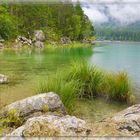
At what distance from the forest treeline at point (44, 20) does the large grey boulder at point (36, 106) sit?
4283 cm

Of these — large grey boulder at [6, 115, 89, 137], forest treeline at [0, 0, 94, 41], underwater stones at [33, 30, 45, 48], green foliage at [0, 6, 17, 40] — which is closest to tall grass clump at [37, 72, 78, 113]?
large grey boulder at [6, 115, 89, 137]

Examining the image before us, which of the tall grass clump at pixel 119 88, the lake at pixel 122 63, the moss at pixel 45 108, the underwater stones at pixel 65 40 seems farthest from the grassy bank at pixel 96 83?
the underwater stones at pixel 65 40

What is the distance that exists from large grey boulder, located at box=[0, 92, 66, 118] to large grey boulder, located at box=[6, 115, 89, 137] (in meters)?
2.39

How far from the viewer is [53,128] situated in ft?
13.6

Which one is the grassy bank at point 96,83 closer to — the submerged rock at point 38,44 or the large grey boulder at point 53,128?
the large grey boulder at point 53,128

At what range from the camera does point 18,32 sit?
57.2 metres

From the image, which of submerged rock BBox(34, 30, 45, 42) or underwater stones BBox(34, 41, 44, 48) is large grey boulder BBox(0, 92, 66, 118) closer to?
underwater stones BBox(34, 41, 44, 48)

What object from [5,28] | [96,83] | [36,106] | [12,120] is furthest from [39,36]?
[12,120]

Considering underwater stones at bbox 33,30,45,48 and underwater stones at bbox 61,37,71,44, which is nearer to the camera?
underwater stones at bbox 33,30,45,48

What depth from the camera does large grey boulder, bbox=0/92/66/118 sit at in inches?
264

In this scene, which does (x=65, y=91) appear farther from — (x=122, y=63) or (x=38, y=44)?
(x=38, y=44)

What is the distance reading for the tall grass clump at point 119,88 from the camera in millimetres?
9875

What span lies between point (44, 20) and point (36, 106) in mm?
62731

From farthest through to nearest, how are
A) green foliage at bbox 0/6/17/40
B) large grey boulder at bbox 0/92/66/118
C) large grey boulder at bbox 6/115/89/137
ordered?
green foliage at bbox 0/6/17/40
large grey boulder at bbox 0/92/66/118
large grey boulder at bbox 6/115/89/137
